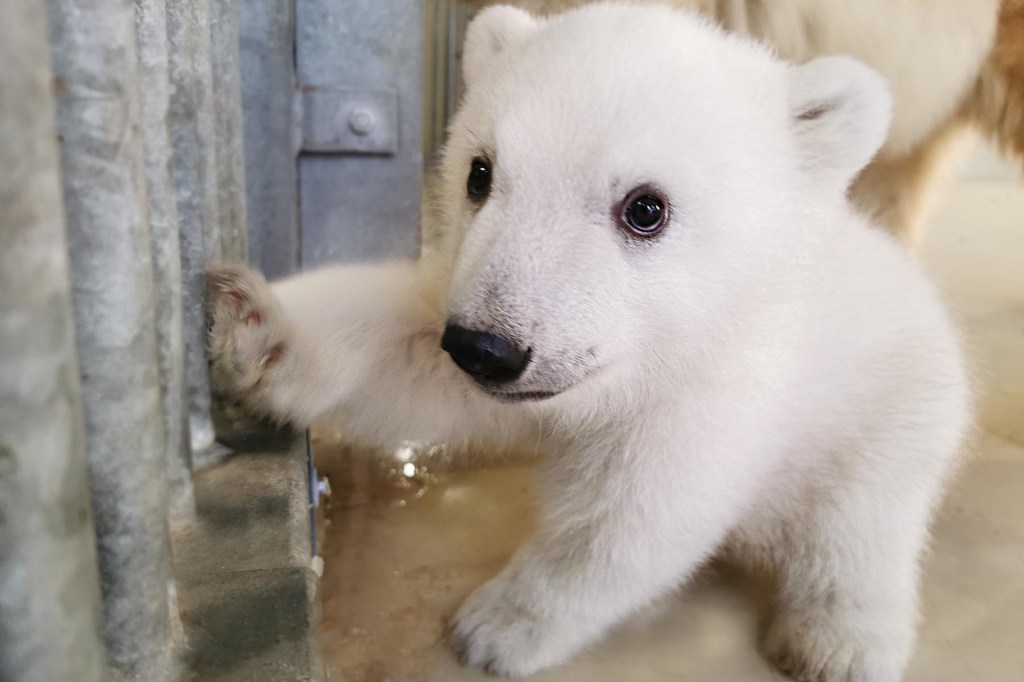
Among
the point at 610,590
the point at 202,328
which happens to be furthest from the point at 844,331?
the point at 202,328

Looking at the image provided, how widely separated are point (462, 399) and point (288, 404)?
0.27m

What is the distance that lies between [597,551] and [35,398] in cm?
85

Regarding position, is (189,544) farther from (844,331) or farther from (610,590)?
(844,331)

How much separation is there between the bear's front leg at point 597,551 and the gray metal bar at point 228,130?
0.71 meters

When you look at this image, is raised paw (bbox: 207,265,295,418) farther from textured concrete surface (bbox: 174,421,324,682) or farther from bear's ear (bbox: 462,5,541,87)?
bear's ear (bbox: 462,5,541,87)

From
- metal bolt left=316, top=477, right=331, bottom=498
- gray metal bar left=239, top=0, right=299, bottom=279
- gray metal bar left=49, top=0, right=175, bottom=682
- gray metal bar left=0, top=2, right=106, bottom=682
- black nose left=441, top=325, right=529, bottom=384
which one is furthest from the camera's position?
gray metal bar left=239, top=0, right=299, bottom=279

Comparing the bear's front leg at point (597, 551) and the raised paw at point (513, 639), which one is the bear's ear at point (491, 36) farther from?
the raised paw at point (513, 639)

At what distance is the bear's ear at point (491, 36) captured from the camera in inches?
Answer: 53.0

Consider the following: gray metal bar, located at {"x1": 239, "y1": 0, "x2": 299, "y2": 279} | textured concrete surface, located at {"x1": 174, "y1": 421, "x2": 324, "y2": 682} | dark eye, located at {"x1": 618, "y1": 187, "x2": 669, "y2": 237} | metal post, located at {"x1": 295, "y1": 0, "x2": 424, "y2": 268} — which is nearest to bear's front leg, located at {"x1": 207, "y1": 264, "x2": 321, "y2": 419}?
textured concrete surface, located at {"x1": 174, "y1": 421, "x2": 324, "y2": 682}

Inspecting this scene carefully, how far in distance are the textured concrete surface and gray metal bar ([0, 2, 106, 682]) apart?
0.97 feet

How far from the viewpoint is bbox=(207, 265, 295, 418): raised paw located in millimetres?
1283

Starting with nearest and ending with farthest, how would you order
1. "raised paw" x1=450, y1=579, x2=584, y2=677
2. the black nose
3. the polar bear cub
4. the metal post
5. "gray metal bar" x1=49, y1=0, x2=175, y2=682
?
1. "gray metal bar" x1=49, y1=0, x2=175, y2=682
2. the black nose
3. the polar bear cub
4. "raised paw" x1=450, y1=579, x2=584, y2=677
5. the metal post

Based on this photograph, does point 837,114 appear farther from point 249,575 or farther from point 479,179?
point 249,575

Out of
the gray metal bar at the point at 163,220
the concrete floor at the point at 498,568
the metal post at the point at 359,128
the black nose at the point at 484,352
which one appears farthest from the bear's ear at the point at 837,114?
the metal post at the point at 359,128
